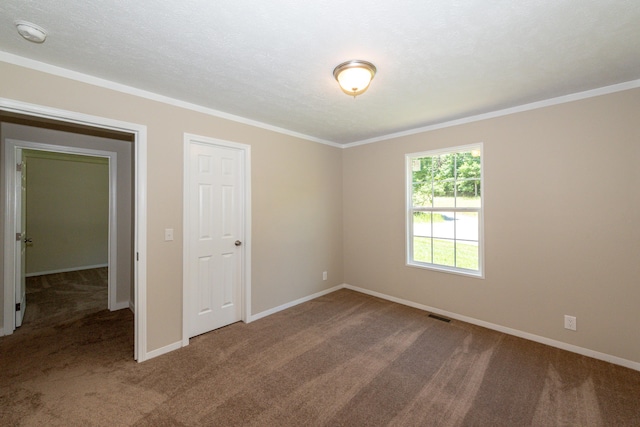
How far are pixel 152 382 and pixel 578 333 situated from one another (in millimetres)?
3903

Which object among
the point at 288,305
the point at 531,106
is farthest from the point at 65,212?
the point at 531,106

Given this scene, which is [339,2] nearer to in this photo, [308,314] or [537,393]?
[537,393]

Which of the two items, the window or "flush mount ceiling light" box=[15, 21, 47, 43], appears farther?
the window

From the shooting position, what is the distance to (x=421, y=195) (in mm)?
3744

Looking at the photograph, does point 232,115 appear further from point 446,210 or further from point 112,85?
point 446,210

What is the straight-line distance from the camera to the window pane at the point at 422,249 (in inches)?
145

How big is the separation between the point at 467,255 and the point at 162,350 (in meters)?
3.58

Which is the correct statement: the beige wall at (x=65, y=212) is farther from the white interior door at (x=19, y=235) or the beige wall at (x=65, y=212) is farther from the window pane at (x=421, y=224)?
the window pane at (x=421, y=224)

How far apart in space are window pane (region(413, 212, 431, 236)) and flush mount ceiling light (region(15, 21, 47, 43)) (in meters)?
3.94

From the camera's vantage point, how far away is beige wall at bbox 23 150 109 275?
5621 millimetres

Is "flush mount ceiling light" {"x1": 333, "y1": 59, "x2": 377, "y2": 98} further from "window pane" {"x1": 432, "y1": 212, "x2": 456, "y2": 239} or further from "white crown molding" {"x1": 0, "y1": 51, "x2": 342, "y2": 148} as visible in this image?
"window pane" {"x1": 432, "y1": 212, "x2": 456, "y2": 239}

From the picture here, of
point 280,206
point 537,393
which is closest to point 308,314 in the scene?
point 280,206

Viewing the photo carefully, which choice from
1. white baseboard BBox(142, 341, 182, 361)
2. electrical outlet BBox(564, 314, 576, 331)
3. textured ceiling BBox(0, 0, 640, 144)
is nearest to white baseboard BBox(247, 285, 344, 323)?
white baseboard BBox(142, 341, 182, 361)

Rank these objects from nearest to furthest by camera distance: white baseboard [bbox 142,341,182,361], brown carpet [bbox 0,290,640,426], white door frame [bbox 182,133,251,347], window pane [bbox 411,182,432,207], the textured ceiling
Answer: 1. the textured ceiling
2. brown carpet [bbox 0,290,640,426]
3. white baseboard [bbox 142,341,182,361]
4. white door frame [bbox 182,133,251,347]
5. window pane [bbox 411,182,432,207]
